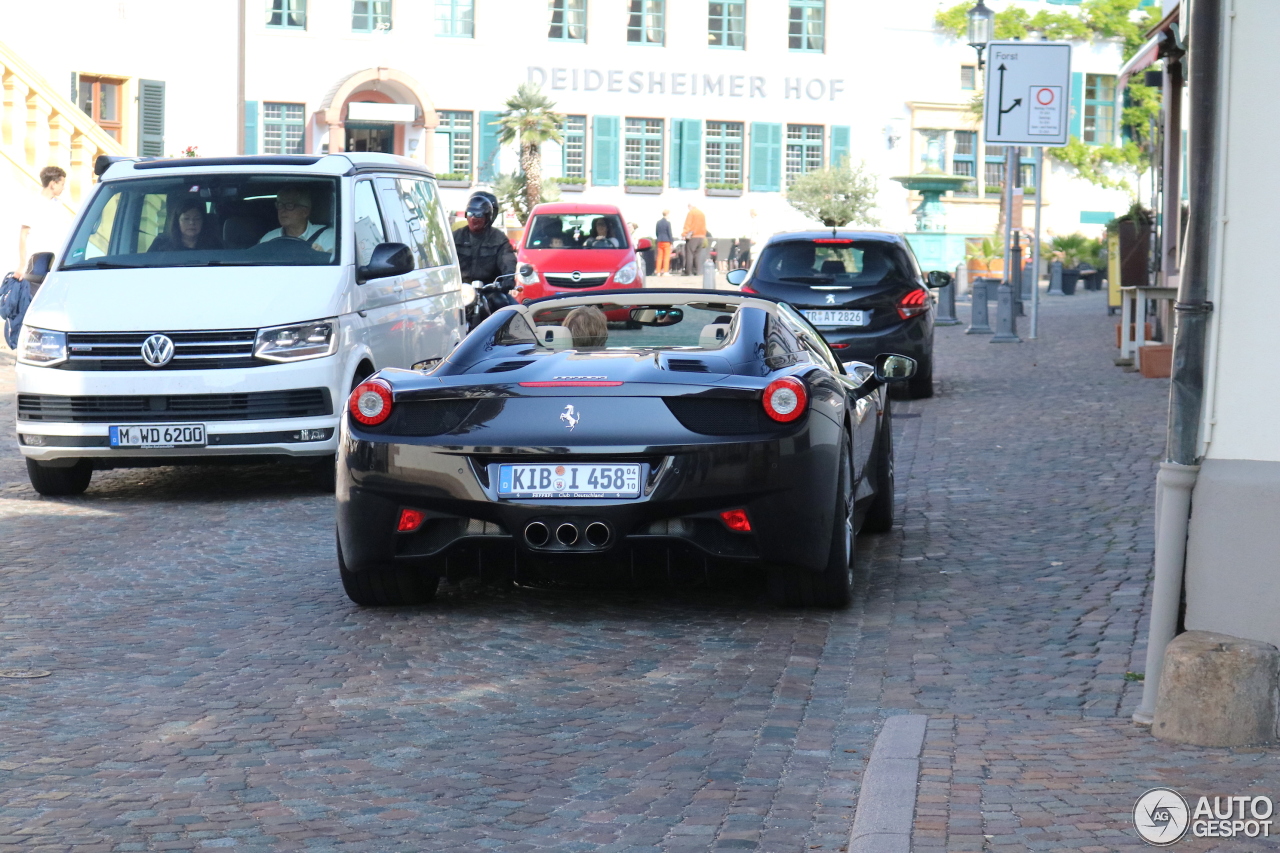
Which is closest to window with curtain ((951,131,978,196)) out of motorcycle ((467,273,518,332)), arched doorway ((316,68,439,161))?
arched doorway ((316,68,439,161))

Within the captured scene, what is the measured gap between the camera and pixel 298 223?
10922 mm

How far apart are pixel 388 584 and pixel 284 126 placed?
152 ft

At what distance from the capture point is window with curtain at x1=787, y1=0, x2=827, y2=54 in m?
56.4

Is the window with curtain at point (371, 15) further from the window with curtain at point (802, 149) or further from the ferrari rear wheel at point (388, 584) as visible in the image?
the ferrari rear wheel at point (388, 584)

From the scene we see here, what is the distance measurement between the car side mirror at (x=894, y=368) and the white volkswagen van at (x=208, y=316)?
3300mm

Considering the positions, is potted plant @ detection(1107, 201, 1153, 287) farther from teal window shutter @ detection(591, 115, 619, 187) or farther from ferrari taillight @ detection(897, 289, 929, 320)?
teal window shutter @ detection(591, 115, 619, 187)

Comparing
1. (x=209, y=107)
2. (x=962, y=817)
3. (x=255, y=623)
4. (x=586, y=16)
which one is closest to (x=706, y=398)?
(x=255, y=623)

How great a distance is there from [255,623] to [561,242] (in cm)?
2126

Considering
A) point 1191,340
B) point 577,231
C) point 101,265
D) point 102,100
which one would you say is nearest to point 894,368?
point 1191,340

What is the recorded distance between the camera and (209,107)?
3941cm

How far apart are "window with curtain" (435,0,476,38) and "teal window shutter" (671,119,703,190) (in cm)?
674

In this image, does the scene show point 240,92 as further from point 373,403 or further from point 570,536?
point 570,536

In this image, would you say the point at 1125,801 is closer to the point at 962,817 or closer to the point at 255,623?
the point at 962,817

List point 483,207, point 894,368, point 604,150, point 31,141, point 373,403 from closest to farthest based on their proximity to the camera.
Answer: point 373,403, point 894,368, point 483,207, point 31,141, point 604,150
